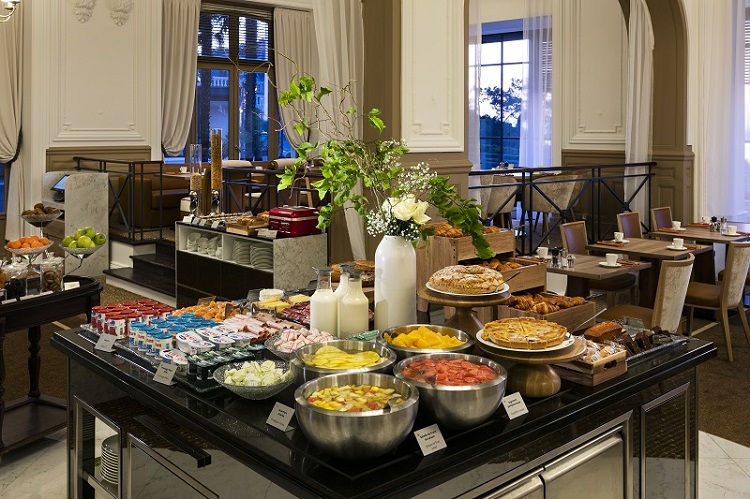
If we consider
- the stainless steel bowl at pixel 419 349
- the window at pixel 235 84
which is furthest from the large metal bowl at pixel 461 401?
the window at pixel 235 84

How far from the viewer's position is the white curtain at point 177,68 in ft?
39.3

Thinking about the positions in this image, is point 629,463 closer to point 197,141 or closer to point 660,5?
point 660,5

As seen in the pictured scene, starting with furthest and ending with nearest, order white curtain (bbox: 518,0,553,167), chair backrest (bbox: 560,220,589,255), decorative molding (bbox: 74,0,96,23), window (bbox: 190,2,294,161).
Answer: window (bbox: 190,2,294,161), white curtain (bbox: 518,0,553,167), decorative molding (bbox: 74,0,96,23), chair backrest (bbox: 560,220,589,255)

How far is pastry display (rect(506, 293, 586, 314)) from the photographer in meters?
3.28

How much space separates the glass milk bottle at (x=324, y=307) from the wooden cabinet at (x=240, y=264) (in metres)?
3.22

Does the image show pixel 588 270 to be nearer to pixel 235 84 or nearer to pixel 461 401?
pixel 461 401

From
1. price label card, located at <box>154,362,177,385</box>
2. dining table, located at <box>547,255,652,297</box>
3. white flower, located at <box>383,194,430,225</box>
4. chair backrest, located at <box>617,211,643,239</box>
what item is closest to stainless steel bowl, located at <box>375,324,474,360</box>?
white flower, located at <box>383,194,430,225</box>

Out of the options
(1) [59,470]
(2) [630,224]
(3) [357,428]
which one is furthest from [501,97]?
(3) [357,428]

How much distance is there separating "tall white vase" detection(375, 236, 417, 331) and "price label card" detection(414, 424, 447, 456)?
0.84 metres

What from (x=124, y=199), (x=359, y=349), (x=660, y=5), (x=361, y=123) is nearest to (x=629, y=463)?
(x=359, y=349)

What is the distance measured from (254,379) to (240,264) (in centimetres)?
419

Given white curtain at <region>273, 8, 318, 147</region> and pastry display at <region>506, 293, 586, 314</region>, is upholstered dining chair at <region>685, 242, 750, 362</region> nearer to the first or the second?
pastry display at <region>506, 293, 586, 314</region>

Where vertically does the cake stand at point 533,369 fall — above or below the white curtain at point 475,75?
below

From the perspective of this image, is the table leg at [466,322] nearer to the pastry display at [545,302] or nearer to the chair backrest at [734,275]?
the pastry display at [545,302]
